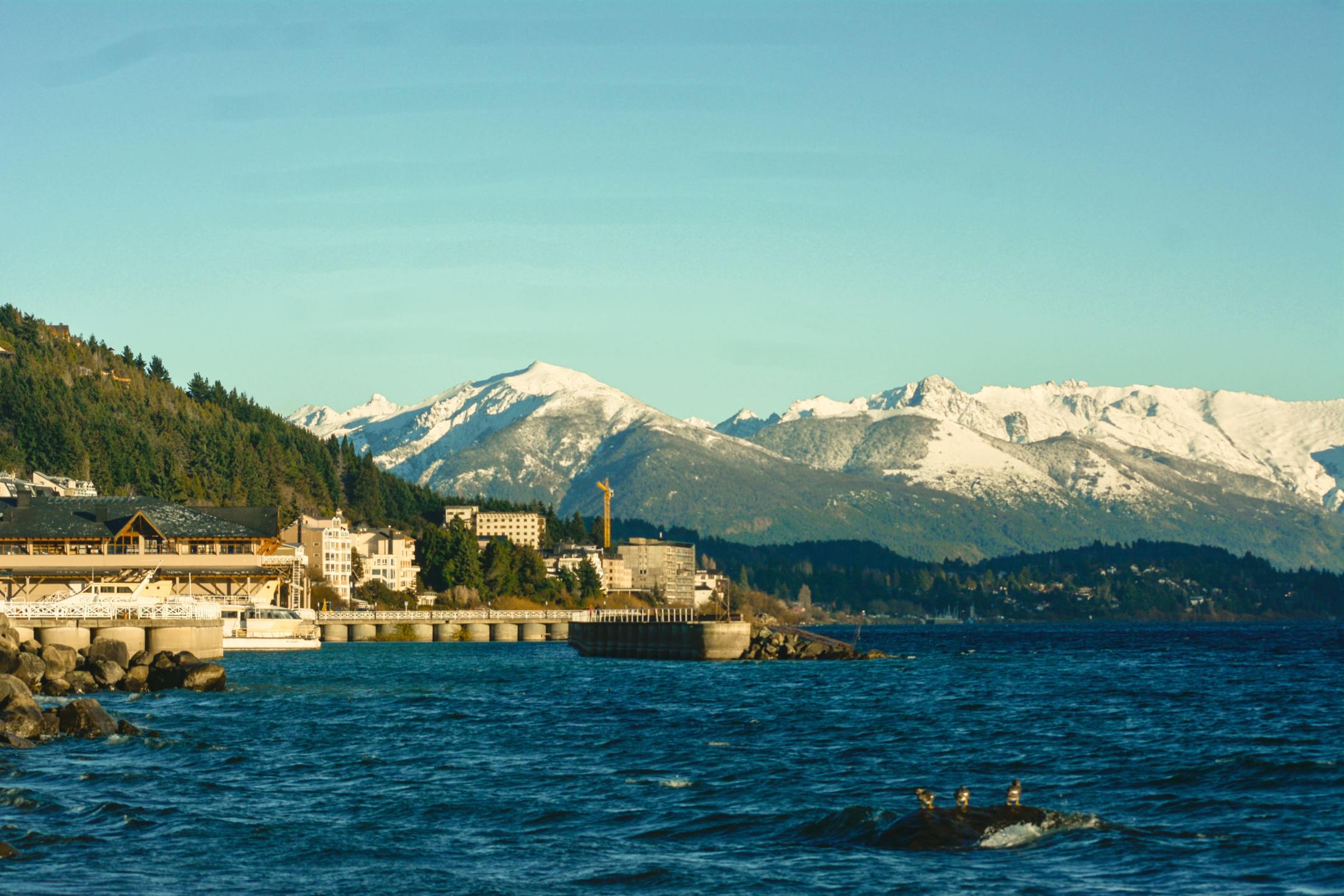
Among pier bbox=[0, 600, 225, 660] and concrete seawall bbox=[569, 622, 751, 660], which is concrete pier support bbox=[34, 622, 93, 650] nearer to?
pier bbox=[0, 600, 225, 660]

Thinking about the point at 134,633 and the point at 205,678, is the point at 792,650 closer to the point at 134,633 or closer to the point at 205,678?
the point at 134,633

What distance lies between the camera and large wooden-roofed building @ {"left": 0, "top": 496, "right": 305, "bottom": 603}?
158375 millimetres

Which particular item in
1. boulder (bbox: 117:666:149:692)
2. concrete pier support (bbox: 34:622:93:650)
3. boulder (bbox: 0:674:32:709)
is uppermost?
concrete pier support (bbox: 34:622:93:650)

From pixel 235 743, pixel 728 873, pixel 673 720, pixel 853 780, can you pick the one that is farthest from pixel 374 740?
pixel 728 873

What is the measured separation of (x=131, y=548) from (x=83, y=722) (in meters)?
102

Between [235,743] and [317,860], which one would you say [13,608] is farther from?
[317,860]

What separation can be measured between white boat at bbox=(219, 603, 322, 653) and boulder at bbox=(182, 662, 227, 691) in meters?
58.6

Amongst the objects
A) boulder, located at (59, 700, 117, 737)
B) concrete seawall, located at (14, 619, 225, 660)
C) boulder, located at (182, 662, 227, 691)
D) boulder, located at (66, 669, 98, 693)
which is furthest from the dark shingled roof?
boulder, located at (59, 700, 117, 737)

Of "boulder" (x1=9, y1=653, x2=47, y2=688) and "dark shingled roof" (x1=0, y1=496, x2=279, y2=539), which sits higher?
"dark shingled roof" (x1=0, y1=496, x2=279, y2=539)

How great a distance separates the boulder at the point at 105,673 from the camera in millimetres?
90688

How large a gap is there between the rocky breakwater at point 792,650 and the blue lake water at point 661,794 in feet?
173

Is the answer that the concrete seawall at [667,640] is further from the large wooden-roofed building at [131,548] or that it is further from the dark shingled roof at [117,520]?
the dark shingled roof at [117,520]

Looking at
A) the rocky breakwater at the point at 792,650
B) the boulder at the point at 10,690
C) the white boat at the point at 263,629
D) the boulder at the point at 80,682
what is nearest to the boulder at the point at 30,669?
the boulder at the point at 80,682

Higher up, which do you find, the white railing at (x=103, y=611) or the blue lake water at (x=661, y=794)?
the white railing at (x=103, y=611)
